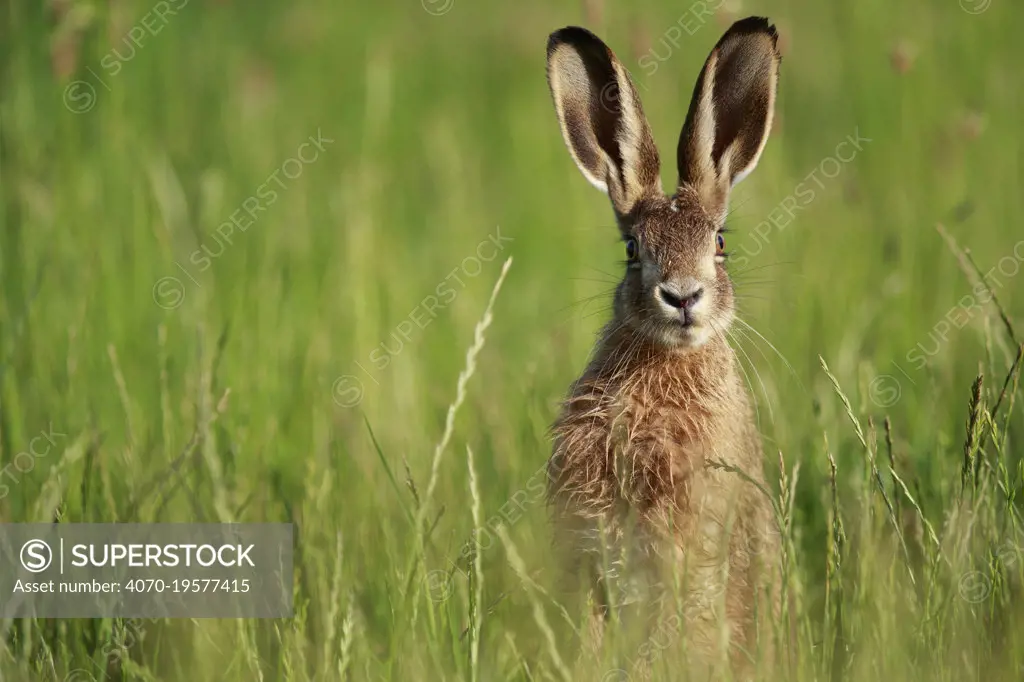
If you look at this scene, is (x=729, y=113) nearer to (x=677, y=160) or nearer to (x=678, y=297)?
(x=677, y=160)

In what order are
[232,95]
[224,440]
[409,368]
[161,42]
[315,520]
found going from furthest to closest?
[232,95] → [161,42] → [409,368] → [224,440] → [315,520]

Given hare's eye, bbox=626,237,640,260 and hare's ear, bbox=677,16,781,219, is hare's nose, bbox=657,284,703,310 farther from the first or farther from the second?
hare's ear, bbox=677,16,781,219

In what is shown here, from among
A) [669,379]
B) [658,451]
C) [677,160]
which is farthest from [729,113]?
[658,451]

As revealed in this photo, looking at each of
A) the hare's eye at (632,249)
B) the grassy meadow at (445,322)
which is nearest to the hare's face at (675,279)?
the hare's eye at (632,249)

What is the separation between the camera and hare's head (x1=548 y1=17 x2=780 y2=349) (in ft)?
14.5

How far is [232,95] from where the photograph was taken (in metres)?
9.14

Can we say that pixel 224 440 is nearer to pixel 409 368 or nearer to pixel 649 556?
pixel 409 368

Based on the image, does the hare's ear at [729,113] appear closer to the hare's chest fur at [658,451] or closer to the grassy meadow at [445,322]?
the grassy meadow at [445,322]

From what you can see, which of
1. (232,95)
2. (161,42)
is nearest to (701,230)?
(161,42)

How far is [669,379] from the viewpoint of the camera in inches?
182

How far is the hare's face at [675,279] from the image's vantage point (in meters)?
4.34

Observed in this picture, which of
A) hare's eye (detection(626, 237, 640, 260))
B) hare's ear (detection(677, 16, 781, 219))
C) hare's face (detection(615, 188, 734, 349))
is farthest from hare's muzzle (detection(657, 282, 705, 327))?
hare's ear (detection(677, 16, 781, 219))

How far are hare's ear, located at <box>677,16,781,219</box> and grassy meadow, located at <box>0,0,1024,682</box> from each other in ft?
1.67

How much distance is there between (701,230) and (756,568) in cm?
124
